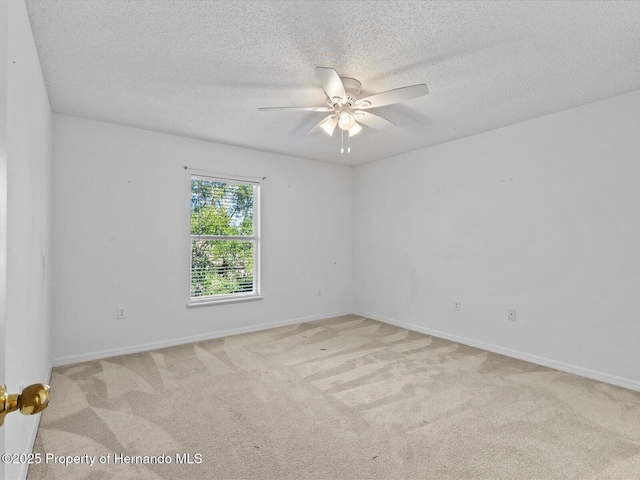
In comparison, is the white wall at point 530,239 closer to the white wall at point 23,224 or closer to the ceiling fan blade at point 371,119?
the ceiling fan blade at point 371,119

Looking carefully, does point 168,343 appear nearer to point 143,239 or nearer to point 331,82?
point 143,239

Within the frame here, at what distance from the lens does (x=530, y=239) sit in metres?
3.57

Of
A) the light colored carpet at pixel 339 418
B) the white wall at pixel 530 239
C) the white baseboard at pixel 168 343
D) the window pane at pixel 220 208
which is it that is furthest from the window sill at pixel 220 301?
the white wall at pixel 530 239

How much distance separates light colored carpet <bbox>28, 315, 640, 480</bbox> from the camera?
6.25ft

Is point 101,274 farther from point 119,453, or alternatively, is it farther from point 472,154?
point 472,154

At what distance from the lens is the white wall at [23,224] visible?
5.02 ft

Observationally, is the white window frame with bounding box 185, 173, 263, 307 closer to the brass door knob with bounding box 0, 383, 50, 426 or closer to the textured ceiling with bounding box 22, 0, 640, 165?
the textured ceiling with bounding box 22, 0, 640, 165

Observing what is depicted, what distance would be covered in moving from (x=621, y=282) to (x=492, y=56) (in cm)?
220

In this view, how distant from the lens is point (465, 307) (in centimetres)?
415

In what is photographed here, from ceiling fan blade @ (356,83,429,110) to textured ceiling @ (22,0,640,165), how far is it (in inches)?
7.3

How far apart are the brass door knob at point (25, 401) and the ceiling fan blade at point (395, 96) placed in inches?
92.8

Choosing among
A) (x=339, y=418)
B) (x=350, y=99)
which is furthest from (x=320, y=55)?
(x=339, y=418)

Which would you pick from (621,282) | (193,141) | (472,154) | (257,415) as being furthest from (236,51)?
(621,282)

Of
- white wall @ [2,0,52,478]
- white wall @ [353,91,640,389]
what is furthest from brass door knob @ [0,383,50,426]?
white wall @ [353,91,640,389]
